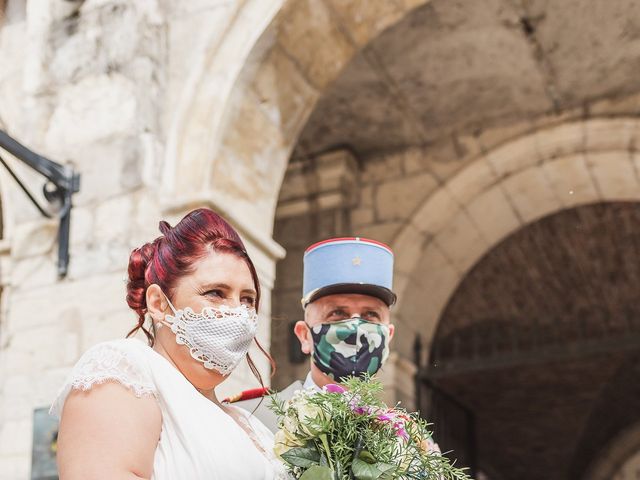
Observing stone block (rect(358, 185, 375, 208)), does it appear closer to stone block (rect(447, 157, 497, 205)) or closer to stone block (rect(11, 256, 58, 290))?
stone block (rect(447, 157, 497, 205))

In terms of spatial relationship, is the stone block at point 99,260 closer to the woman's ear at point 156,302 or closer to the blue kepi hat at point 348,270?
the blue kepi hat at point 348,270

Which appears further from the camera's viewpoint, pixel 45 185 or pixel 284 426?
pixel 45 185

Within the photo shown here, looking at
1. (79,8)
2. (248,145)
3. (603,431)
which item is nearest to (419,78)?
(248,145)

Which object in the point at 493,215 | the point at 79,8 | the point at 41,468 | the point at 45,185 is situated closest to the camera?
the point at 41,468

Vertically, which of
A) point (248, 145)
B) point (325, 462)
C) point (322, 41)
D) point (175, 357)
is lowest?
point (325, 462)

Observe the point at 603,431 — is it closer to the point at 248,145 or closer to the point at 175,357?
the point at 248,145

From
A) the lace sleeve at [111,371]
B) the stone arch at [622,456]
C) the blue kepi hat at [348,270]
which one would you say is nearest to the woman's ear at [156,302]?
the lace sleeve at [111,371]

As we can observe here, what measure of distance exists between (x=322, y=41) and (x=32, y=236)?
4.98 ft

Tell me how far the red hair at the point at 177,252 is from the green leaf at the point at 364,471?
437 millimetres

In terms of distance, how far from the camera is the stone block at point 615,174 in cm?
548

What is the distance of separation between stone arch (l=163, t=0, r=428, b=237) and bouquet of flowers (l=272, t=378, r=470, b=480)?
2.20 m

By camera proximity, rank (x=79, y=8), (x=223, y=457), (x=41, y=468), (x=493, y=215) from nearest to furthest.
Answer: (x=223, y=457)
(x=41, y=468)
(x=79, y=8)
(x=493, y=215)

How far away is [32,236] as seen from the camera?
4.07 metres

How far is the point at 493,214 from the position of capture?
5902 millimetres
